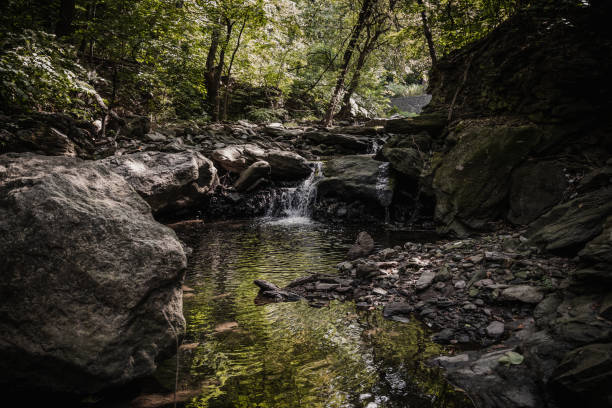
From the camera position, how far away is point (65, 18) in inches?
397

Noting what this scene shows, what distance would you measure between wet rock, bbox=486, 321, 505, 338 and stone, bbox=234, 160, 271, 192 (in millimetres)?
9540

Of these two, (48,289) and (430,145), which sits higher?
(430,145)

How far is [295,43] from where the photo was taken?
67.7 ft

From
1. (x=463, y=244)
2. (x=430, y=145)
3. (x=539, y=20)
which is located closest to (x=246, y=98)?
(x=430, y=145)

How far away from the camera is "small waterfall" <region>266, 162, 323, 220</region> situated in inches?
481

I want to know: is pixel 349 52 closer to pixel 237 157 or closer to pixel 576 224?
pixel 237 157

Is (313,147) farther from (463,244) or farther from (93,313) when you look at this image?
(93,313)

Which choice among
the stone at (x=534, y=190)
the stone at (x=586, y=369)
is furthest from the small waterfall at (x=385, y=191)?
the stone at (x=586, y=369)

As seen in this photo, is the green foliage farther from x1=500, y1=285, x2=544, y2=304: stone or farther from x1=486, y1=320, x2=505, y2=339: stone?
→ x1=500, y1=285, x2=544, y2=304: stone

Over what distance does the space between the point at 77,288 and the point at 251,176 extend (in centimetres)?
949

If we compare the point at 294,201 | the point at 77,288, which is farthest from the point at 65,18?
the point at 77,288

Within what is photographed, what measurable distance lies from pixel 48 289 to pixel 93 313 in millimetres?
394

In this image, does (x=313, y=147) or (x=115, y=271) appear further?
(x=313, y=147)

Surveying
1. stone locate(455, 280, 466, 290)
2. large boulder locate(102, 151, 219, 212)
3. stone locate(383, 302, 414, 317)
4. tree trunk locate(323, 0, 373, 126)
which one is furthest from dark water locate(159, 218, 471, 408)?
tree trunk locate(323, 0, 373, 126)
